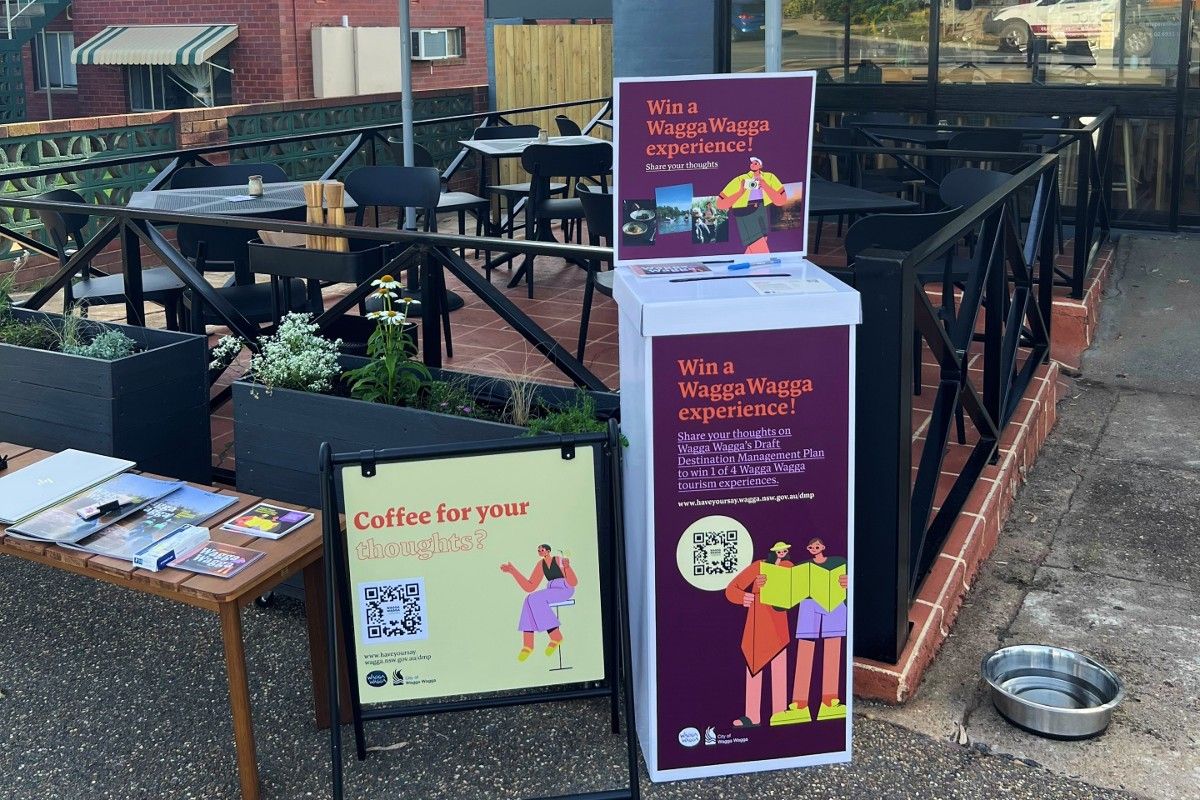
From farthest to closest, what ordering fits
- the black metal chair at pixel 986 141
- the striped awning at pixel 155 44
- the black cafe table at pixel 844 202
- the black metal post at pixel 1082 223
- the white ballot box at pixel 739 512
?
the striped awning at pixel 155 44
the black metal chair at pixel 986 141
the black metal post at pixel 1082 223
the black cafe table at pixel 844 202
the white ballot box at pixel 739 512

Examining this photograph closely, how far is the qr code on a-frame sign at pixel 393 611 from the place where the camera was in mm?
2699

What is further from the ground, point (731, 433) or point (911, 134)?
point (911, 134)

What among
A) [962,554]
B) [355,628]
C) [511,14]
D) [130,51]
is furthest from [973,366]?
[130,51]

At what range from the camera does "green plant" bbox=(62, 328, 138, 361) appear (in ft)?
12.8

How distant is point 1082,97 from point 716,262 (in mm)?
6039

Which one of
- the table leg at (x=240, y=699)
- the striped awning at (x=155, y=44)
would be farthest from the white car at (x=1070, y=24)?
the striped awning at (x=155, y=44)

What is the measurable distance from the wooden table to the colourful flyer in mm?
192

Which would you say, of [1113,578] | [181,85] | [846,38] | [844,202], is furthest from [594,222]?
[181,85]

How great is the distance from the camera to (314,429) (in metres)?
3.44

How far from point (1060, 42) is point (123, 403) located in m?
6.56

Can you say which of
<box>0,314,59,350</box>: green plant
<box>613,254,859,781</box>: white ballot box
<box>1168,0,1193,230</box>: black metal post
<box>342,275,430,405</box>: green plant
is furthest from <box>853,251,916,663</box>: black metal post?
<box>1168,0,1193,230</box>: black metal post

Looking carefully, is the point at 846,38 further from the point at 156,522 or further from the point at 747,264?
the point at 156,522

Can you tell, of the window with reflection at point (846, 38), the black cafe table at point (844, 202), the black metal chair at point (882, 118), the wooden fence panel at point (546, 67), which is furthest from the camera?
the wooden fence panel at point (546, 67)

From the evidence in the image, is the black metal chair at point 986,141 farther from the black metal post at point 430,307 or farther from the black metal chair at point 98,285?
the black metal chair at point 98,285
